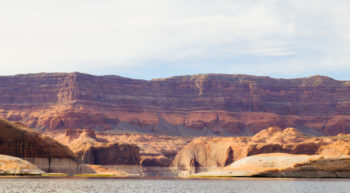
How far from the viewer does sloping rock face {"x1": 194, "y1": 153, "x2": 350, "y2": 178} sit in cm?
→ 14975

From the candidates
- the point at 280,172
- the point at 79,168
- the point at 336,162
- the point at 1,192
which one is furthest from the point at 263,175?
the point at 1,192

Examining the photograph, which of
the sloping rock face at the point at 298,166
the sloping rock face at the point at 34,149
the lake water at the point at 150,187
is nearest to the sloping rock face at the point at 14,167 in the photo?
the lake water at the point at 150,187

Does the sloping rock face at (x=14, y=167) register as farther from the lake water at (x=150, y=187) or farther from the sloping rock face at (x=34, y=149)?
the sloping rock face at (x=34, y=149)

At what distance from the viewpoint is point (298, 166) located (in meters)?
151

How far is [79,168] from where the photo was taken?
166250 mm

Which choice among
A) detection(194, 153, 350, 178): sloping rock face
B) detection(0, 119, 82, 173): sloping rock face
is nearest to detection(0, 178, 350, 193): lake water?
detection(194, 153, 350, 178): sloping rock face

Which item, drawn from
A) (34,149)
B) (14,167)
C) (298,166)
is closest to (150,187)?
(14,167)

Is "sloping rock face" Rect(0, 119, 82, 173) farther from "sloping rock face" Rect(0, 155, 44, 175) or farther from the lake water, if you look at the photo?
the lake water

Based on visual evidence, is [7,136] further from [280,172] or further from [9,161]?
[280,172]

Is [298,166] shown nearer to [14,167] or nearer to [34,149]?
[34,149]

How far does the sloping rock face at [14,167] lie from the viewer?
133 m

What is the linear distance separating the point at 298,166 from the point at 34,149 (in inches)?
2467

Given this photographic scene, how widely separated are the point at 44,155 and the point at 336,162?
6916 centimetres

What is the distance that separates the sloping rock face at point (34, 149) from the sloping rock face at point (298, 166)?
43095mm
